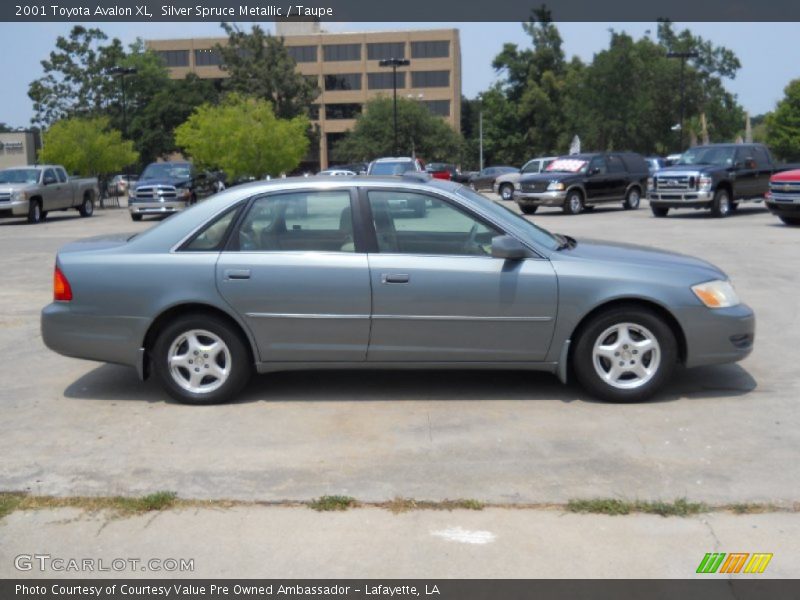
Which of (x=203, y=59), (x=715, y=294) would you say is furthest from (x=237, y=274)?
(x=203, y=59)

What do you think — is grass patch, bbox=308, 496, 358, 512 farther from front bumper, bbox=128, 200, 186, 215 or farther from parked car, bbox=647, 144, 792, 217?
front bumper, bbox=128, 200, 186, 215

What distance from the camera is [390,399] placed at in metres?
6.71

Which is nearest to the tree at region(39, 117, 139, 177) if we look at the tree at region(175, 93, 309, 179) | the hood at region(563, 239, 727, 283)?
the tree at region(175, 93, 309, 179)

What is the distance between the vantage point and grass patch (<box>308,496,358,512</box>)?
4.73 m


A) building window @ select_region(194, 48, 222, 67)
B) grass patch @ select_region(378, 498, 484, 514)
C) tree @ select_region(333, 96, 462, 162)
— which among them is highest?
building window @ select_region(194, 48, 222, 67)

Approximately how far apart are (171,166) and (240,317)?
2495 centimetres

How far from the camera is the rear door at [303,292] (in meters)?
6.44

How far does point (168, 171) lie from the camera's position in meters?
29.8

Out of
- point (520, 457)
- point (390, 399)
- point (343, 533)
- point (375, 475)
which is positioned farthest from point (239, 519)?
point (390, 399)

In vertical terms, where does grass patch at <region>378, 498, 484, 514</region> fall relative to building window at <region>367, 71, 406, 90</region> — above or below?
below

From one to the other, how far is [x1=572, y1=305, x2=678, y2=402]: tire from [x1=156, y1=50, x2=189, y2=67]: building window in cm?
10251

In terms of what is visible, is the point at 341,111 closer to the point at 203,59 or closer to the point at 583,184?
the point at 203,59

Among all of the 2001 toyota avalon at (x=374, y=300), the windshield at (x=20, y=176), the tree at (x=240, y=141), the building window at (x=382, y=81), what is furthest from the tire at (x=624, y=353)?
the building window at (x=382, y=81)

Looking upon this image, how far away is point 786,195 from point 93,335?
1775 centimetres
